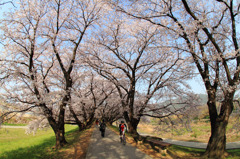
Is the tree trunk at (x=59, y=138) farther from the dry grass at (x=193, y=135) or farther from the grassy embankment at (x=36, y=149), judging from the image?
the dry grass at (x=193, y=135)

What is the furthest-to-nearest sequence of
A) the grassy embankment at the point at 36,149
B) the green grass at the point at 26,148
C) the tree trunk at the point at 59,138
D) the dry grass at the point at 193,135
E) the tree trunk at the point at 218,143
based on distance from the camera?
the dry grass at the point at 193,135 < the tree trunk at the point at 59,138 < the green grass at the point at 26,148 < the grassy embankment at the point at 36,149 < the tree trunk at the point at 218,143

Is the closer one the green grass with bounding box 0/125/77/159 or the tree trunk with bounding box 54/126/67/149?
the green grass with bounding box 0/125/77/159

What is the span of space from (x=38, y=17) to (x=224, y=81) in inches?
497

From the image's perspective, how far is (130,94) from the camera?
46.8ft

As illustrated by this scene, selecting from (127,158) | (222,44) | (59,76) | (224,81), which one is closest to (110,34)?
(59,76)

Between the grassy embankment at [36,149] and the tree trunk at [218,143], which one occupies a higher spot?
the tree trunk at [218,143]

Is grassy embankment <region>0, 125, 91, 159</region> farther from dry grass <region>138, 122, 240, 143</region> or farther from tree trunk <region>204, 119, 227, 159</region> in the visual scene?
dry grass <region>138, 122, 240, 143</region>

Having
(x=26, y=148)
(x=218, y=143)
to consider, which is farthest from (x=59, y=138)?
(x=218, y=143)

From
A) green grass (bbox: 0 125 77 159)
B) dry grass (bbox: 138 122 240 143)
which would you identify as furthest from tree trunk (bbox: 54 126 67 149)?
dry grass (bbox: 138 122 240 143)

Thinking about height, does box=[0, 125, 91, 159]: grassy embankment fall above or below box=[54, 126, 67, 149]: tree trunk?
below

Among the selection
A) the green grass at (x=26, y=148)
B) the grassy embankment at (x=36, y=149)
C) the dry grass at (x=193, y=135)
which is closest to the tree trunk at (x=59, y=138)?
the grassy embankment at (x=36, y=149)

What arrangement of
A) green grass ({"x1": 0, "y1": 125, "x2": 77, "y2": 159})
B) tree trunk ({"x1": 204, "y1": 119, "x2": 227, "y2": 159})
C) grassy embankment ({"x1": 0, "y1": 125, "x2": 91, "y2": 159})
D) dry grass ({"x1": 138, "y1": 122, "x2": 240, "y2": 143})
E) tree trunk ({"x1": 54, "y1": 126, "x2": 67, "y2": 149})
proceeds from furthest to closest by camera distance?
dry grass ({"x1": 138, "y1": 122, "x2": 240, "y2": 143}) → tree trunk ({"x1": 54, "y1": 126, "x2": 67, "y2": 149}) → green grass ({"x1": 0, "y1": 125, "x2": 77, "y2": 159}) → grassy embankment ({"x1": 0, "y1": 125, "x2": 91, "y2": 159}) → tree trunk ({"x1": 204, "y1": 119, "x2": 227, "y2": 159})

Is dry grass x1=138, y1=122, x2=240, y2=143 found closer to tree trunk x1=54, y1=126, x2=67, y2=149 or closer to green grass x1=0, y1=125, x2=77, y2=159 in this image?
tree trunk x1=54, y1=126, x2=67, y2=149

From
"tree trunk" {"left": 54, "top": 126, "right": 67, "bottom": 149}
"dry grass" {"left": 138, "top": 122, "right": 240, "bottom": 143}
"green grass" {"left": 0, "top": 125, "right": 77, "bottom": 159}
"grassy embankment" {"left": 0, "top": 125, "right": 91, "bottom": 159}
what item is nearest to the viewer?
"grassy embankment" {"left": 0, "top": 125, "right": 91, "bottom": 159}
